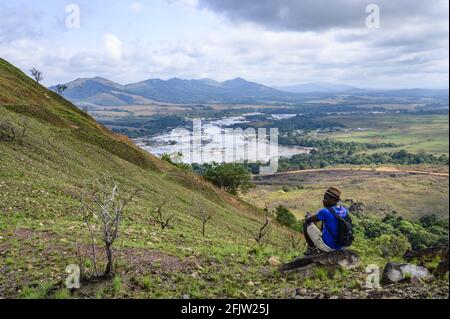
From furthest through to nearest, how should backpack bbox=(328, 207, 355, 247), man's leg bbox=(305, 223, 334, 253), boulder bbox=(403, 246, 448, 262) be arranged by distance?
man's leg bbox=(305, 223, 334, 253) → boulder bbox=(403, 246, 448, 262) → backpack bbox=(328, 207, 355, 247)

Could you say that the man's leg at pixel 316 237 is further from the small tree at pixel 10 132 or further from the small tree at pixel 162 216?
the small tree at pixel 10 132

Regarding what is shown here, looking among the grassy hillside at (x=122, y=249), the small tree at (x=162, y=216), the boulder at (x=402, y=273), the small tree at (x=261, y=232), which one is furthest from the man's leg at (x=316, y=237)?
the small tree at (x=162, y=216)

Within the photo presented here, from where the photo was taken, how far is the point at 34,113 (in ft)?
161

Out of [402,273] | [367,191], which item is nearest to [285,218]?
[402,273]

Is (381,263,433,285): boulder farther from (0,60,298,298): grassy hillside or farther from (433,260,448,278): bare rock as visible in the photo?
(0,60,298,298): grassy hillside

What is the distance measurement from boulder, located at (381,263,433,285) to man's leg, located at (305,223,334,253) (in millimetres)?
1745

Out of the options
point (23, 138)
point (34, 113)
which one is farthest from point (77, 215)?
point (34, 113)

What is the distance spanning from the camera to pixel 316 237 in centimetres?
1131

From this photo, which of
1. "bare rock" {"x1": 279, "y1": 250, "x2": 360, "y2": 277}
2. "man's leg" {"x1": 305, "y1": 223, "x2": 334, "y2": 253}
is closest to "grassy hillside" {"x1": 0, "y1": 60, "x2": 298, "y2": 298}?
"bare rock" {"x1": 279, "y1": 250, "x2": 360, "y2": 277}

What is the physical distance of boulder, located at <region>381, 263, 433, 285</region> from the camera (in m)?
9.79

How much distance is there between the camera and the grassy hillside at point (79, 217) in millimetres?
11422

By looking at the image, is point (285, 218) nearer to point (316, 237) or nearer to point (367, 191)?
point (316, 237)

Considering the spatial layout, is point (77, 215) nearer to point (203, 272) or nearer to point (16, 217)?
point (16, 217)

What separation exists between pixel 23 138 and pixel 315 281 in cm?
3270
